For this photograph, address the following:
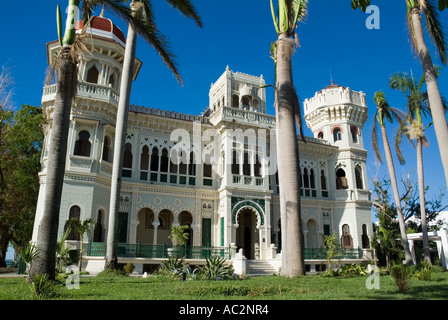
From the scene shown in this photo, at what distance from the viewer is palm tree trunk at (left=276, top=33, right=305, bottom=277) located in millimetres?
10633

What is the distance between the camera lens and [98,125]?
18.2 m

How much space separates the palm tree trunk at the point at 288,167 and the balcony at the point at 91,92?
1023 cm

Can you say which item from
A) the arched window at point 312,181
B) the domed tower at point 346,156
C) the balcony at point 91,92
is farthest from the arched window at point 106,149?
the domed tower at point 346,156

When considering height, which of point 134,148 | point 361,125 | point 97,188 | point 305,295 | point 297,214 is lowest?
point 305,295

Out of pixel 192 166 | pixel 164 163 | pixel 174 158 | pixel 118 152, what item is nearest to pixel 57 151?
pixel 118 152

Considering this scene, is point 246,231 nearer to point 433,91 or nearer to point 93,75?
point 93,75

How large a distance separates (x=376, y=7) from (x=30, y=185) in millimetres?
19800

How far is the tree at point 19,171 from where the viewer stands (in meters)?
19.9

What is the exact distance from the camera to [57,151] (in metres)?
8.88

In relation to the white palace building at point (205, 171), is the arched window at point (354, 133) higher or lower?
higher

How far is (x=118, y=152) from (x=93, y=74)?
749cm

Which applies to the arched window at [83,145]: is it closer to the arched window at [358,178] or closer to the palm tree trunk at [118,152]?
the palm tree trunk at [118,152]
